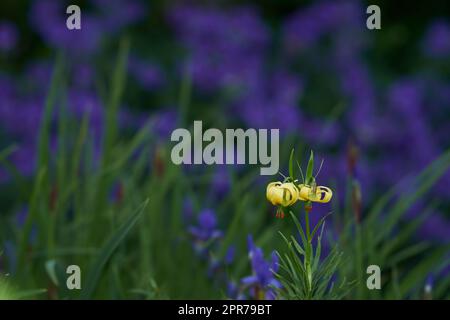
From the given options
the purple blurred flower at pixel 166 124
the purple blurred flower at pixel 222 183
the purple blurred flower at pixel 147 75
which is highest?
the purple blurred flower at pixel 147 75

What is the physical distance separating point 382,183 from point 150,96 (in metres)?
0.89

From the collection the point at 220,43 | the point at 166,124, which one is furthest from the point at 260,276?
the point at 220,43

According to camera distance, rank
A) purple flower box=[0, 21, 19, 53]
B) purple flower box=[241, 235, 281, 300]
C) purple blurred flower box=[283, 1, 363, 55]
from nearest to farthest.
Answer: purple flower box=[241, 235, 281, 300] → purple flower box=[0, 21, 19, 53] → purple blurred flower box=[283, 1, 363, 55]

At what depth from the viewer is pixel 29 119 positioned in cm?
249

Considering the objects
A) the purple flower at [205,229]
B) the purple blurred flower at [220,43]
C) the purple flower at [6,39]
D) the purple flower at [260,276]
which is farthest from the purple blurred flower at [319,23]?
the purple flower at [260,276]

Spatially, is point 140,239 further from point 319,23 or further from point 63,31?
point 319,23

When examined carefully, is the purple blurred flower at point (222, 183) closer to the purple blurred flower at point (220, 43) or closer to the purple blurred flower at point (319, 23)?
the purple blurred flower at point (220, 43)

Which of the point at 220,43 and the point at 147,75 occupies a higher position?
the point at 220,43

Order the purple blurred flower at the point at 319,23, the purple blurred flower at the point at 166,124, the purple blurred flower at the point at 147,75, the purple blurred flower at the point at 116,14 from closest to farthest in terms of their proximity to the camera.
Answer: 1. the purple blurred flower at the point at 166,124
2. the purple blurred flower at the point at 147,75
3. the purple blurred flower at the point at 319,23
4. the purple blurred flower at the point at 116,14

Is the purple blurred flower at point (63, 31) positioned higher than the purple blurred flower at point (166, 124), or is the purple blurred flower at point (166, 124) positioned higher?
the purple blurred flower at point (63, 31)

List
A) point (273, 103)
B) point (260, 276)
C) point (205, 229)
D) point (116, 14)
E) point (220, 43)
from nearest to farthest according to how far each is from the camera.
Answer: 1. point (260, 276)
2. point (205, 229)
3. point (273, 103)
4. point (220, 43)
5. point (116, 14)

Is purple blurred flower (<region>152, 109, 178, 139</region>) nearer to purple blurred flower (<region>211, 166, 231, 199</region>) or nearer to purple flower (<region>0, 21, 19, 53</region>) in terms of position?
purple blurred flower (<region>211, 166, 231, 199</region>)

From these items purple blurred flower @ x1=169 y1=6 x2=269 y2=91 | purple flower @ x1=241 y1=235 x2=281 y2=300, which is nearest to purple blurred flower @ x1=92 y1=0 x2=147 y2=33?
purple blurred flower @ x1=169 y1=6 x2=269 y2=91

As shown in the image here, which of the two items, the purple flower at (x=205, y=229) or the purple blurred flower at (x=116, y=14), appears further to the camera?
the purple blurred flower at (x=116, y=14)
